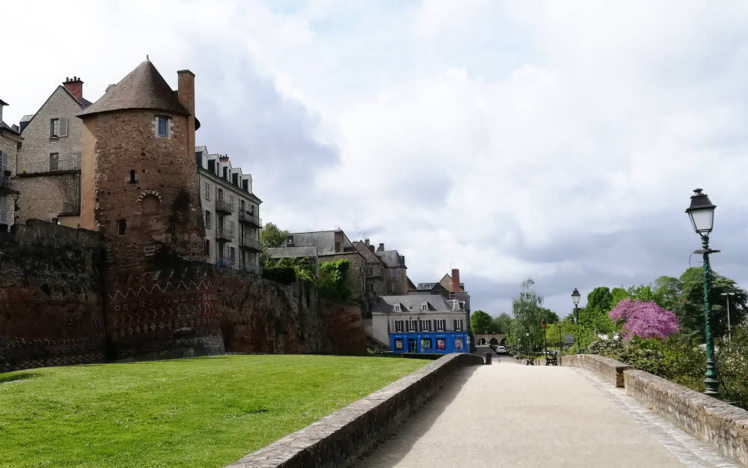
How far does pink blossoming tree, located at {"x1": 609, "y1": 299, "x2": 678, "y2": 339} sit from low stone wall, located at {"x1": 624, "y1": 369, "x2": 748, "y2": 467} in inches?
1522

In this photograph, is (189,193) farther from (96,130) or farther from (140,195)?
(96,130)

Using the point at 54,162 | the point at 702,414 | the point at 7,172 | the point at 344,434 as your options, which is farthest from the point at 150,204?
the point at 702,414

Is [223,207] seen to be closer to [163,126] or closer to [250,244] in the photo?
[250,244]

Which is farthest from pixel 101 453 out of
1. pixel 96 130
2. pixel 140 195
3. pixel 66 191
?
pixel 66 191

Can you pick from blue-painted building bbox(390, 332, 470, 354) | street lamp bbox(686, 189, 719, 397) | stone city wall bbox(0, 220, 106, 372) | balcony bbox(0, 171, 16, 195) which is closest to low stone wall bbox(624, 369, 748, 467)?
street lamp bbox(686, 189, 719, 397)

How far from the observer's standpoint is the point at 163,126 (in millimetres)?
33188

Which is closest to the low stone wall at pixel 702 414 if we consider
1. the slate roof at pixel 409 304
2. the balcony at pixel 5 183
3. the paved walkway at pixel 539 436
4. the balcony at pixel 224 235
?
the paved walkway at pixel 539 436

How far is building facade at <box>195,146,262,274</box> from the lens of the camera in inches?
1950

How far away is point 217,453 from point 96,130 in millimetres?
28282

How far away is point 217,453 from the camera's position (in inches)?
337

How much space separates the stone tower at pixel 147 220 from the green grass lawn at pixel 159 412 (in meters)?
12.8

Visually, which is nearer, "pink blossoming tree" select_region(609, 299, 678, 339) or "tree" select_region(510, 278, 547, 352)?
"pink blossoming tree" select_region(609, 299, 678, 339)

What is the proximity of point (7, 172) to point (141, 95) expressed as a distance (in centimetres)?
749

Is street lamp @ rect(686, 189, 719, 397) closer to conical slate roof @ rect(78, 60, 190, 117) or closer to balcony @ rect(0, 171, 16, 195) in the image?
conical slate roof @ rect(78, 60, 190, 117)
